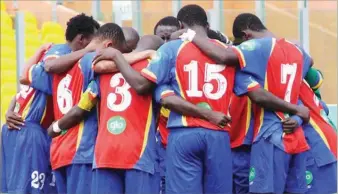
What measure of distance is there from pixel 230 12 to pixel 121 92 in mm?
5041

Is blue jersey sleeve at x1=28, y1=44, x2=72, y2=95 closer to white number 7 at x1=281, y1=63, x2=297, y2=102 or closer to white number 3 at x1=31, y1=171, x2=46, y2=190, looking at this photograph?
white number 3 at x1=31, y1=171, x2=46, y2=190

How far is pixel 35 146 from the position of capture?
878 centimetres

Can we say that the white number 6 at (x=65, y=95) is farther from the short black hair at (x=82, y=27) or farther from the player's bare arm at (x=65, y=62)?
the short black hair at (x=82, y=27)

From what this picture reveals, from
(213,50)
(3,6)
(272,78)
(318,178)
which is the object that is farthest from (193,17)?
(3,6)

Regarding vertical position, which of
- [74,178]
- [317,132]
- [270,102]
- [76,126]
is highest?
[270,102]

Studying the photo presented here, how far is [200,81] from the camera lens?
7.66 metres

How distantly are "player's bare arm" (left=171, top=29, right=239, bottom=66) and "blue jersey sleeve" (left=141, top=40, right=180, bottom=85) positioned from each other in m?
0.16

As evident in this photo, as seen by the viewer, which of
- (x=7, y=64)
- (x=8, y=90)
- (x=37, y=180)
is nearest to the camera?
(x=37, y=180)

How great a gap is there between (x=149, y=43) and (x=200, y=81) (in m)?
0.81

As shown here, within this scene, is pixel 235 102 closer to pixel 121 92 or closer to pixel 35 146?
pixel 121 92

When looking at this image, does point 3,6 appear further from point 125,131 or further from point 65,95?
point 125,131

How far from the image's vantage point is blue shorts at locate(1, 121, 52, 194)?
28.7 ft

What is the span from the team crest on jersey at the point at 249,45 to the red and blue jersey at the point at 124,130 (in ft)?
2.56

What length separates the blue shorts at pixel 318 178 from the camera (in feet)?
27.2
